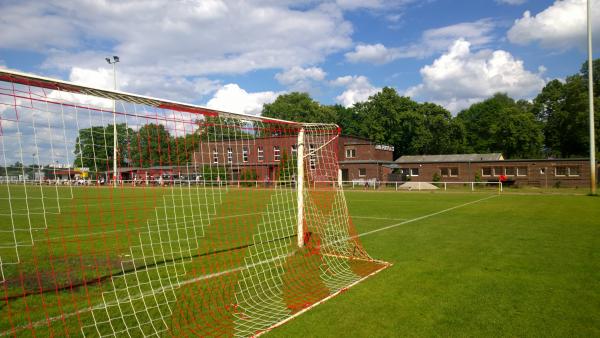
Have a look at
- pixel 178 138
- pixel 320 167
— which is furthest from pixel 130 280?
pixel 320 167

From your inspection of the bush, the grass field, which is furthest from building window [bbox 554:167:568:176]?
the bush

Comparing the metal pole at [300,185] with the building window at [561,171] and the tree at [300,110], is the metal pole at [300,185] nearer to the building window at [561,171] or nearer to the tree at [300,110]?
the building window at [561,171]

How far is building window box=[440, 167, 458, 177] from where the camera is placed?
4009cm

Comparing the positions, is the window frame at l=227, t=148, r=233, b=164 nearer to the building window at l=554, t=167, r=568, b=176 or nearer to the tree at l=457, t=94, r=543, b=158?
the building window at l=554, t=167, r=568, b=176

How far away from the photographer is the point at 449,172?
40.3 metres

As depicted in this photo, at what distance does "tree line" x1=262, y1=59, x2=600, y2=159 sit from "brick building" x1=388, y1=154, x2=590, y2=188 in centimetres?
1290

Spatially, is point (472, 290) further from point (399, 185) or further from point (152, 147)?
point (399, 185)

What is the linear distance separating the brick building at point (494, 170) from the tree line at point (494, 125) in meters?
12.9

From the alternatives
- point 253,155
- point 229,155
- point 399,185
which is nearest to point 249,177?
point 253,155

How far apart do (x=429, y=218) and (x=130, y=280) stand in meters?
10.1

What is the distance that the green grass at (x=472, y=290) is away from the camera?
421 cm

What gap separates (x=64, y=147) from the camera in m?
4.37

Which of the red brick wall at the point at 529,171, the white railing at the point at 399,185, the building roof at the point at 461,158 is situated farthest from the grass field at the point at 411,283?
the building roof at the point at 461,158

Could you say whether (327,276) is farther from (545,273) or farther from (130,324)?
(545,273)
